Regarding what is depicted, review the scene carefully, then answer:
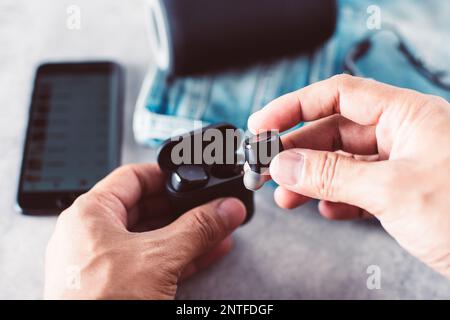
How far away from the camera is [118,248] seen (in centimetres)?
46

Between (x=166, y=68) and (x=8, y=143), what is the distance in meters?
0.25

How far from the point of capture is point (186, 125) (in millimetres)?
653

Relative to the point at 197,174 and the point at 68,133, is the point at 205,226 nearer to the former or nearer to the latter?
the point at 197,174

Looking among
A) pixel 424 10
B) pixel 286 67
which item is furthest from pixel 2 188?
pixel 424 10

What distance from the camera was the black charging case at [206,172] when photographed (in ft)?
1.73

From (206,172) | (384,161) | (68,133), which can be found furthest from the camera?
(68,133)

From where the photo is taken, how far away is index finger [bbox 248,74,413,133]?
482mm

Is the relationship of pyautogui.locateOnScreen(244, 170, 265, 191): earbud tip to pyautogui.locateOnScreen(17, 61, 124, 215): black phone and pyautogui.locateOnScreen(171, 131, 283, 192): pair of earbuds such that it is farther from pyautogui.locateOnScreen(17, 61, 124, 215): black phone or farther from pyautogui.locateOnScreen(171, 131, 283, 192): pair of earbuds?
pyautogui.locateOnScreen(17, 61, 124, 215): black phone

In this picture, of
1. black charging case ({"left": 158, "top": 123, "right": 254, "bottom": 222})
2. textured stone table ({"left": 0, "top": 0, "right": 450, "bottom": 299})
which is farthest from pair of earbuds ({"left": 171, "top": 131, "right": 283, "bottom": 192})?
textured stone table ({"left": 0, "top": 0, "right": 450, "bottom": 299})

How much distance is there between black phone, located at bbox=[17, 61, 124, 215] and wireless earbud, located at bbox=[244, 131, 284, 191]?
9.6 inches

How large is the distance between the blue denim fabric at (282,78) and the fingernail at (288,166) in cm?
21

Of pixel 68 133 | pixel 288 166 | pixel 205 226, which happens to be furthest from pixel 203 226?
pixel 68 133

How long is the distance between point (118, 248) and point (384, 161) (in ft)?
0.85
